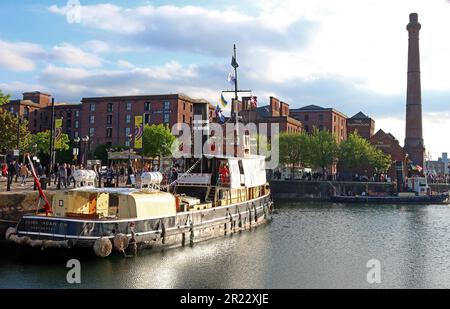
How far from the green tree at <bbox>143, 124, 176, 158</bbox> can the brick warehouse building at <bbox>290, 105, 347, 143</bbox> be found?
157ft

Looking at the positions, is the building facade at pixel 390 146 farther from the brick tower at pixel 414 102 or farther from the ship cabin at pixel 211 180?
the ship cabin at pixel 211 180

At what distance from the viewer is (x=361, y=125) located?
440 ft

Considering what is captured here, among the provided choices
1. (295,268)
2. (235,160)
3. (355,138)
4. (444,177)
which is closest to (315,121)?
(355,138)

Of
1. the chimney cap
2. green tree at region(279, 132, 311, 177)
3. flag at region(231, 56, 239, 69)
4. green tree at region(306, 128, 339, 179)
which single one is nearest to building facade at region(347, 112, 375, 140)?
green tree at region(306, 128, 339, 179)

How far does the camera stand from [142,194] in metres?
28.9

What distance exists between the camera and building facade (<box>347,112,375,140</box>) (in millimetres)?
132125

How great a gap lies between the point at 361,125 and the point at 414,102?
3573 centimetres

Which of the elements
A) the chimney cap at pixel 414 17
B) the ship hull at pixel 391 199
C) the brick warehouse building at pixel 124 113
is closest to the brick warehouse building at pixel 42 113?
the brick warehouse building at pixel 124 113

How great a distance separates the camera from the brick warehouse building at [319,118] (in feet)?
406

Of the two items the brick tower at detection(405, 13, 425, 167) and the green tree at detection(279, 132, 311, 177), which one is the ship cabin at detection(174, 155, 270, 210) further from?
the brick tower at detection(405, 13, 425, 167)

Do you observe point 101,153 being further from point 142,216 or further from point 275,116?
point 142,216

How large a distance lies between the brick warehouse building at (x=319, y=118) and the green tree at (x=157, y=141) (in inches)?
1882

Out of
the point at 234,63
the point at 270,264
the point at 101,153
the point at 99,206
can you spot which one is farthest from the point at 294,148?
the point at 99,206
